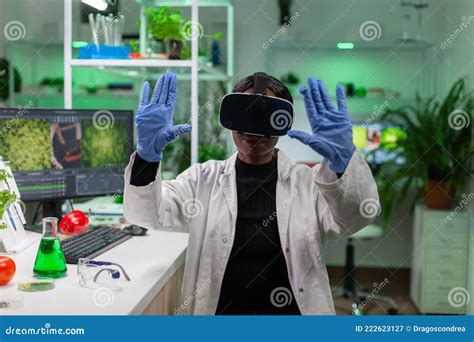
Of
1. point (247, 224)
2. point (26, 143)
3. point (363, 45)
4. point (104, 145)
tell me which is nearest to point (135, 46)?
point (104, 145)

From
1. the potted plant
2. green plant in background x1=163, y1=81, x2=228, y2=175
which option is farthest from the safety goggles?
green plant in background x1=163, y1=81, x2=228, y2=175

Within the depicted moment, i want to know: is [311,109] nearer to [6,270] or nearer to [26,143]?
[6,270]

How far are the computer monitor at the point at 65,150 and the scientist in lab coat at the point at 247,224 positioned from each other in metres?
0.47

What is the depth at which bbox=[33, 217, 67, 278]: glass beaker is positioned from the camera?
3.73 feet

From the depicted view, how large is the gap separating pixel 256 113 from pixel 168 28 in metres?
0.86

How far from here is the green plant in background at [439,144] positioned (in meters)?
2.67

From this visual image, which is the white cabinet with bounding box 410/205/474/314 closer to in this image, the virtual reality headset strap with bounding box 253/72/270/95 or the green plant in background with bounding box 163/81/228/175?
the green plant in background with bounding box 163/81/228/175

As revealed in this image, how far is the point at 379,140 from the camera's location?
3.32 meters

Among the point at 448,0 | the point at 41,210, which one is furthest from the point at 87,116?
the point at 448,0

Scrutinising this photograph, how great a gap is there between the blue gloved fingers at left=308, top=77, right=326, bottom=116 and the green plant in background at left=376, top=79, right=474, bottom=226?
5.76 ft

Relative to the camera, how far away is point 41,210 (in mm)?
1705

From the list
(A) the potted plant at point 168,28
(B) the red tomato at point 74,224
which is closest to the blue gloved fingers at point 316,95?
(B) the red tomato at point 74,224

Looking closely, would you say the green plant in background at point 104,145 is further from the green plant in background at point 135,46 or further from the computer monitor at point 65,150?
the green plant in background at point 135,46

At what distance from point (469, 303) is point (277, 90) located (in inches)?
35.2
